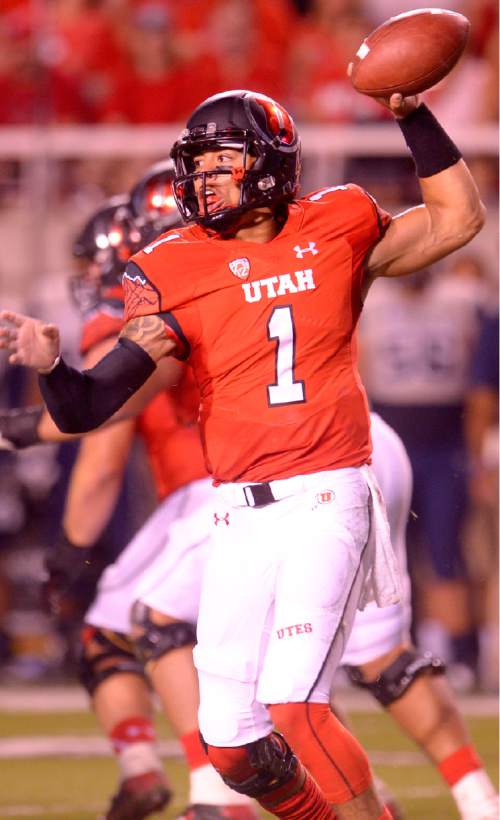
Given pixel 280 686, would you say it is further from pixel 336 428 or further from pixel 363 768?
pixel 336 428

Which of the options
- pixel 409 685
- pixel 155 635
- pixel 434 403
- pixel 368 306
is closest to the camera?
pixel 409 685

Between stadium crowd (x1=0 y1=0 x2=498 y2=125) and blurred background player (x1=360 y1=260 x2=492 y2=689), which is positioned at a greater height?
stadium crowd (x1=0 y1=0 x2=498 y2=125)

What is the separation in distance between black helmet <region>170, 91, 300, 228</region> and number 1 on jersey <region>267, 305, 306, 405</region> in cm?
29

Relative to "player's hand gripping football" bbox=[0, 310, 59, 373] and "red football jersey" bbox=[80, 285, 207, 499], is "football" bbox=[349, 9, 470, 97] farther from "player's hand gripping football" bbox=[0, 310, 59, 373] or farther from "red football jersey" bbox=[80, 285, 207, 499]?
"red football jersey" bbox=[80, 285, 207, 499]

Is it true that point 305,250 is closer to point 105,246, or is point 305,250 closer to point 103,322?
point 103,322

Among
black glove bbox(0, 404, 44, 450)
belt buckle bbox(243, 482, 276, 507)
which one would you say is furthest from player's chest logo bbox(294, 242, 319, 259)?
black glove bbox(0, 404, 44, 450)

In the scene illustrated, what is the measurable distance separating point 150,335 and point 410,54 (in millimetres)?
983

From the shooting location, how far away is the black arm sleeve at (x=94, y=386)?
153 inches

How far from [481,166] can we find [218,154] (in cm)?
493

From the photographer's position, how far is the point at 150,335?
409 centimetres

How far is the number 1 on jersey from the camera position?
4.12 m

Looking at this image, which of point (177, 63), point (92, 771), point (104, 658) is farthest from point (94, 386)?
point (177, 63)

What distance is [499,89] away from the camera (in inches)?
359

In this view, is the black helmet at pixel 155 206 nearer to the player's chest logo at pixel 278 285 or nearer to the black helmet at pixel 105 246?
the black helmet at pixel 105 246
